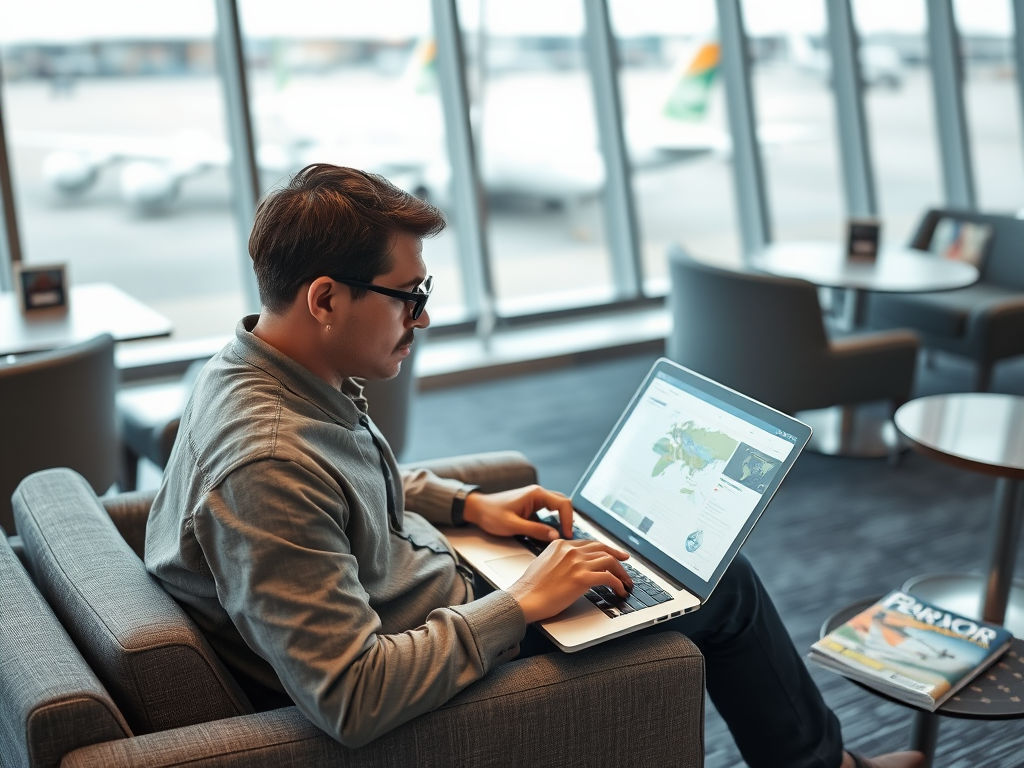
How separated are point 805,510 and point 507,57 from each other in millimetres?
3348

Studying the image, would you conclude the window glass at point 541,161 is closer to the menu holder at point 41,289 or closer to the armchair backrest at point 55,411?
the menu holder at point 41,289

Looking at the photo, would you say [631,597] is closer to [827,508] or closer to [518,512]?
[518,512]

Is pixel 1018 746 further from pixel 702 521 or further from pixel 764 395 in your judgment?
pixel 764 395

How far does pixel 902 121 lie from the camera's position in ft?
23.0

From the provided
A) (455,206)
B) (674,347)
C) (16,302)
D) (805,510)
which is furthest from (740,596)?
(455,206)

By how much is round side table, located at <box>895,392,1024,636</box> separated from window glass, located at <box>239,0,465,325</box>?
3.22 metres

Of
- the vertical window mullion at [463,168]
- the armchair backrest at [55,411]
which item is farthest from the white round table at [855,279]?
the armchair backrest at [55,411]

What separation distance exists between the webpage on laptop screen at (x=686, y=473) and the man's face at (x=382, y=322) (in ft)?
1.76

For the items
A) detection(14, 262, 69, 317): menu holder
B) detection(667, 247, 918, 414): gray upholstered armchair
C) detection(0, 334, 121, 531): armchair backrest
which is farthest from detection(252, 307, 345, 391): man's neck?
detection(667, 247, 918, 414): gray upholstered armchair

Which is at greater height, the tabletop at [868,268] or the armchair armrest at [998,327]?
Result: the tabletop at [868,268]

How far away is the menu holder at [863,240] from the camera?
15.3 ft

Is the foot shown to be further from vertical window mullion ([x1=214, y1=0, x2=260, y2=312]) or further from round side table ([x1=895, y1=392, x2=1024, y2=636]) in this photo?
vertical window mullion ([x1=214, y1=0, x2=260, y2=312])

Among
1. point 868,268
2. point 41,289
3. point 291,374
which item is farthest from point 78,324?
point 868,268

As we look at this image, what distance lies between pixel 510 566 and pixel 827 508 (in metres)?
2.21
